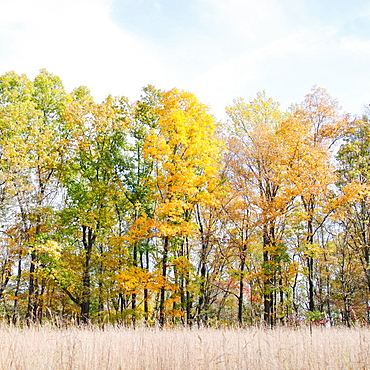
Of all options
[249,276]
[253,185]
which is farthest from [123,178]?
[249,276]

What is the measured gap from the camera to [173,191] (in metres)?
16.2

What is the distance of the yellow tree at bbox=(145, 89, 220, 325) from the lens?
1627cm

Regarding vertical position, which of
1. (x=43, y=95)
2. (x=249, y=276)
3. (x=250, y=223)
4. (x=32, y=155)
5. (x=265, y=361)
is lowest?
(x=265, y=361)

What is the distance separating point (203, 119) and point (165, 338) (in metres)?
12.4

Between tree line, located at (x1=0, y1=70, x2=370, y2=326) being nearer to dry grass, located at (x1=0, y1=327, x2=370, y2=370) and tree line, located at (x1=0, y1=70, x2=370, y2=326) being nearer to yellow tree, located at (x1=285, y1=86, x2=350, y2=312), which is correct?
yellow tree, located at (x1=285, y1=86, x2=350, y2=312)

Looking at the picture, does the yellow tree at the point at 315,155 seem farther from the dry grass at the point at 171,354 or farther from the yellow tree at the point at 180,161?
the dry grass at the point at 171,354

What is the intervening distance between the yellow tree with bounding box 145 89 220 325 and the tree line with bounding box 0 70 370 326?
70mm

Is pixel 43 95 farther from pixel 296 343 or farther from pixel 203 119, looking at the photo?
pixel 296 343

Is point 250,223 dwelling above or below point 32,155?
below

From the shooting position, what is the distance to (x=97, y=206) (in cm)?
1991

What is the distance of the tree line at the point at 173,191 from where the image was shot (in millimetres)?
16422

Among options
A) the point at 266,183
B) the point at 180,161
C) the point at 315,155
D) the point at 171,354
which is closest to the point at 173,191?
the point at 180,161

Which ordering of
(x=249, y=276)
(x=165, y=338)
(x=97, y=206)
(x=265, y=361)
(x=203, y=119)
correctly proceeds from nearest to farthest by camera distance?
(x=265, y=361) < (x=165, y=338) < (x=249, y=276) < (x=203, y=119) < (x=97, y=206)

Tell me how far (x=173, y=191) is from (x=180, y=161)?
167cm
